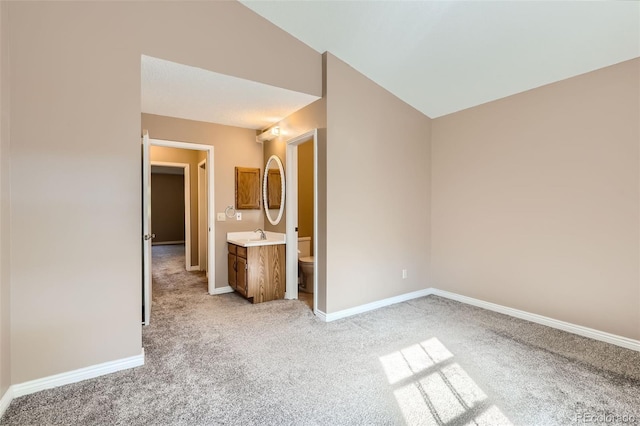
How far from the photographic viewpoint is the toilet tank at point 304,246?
188 inches

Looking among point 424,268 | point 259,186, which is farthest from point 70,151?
point 424,268

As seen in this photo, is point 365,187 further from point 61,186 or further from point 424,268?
point 61,186

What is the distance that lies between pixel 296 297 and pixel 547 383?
8.90ft

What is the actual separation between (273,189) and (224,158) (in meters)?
0.82

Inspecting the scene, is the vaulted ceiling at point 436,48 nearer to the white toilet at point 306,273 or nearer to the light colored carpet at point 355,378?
the white toilet at point 306,273

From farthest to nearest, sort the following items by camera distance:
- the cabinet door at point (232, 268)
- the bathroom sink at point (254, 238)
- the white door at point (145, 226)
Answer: the cabinet door at point (232, 268), the bathroom sink at point (254, 238), the white door at point (145, 226)

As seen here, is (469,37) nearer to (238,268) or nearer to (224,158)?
(224,158)

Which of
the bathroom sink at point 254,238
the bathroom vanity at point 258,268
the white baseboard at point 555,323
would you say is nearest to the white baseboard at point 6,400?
the bathroom vanity at point 258,268

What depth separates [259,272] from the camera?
12.6 ft

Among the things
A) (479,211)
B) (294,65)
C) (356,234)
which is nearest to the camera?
(294,65)

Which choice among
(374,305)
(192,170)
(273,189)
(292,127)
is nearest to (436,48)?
(292,127)

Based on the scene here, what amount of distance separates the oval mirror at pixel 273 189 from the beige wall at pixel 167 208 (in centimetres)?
724

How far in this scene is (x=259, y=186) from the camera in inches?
178

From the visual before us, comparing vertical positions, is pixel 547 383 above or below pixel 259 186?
below
